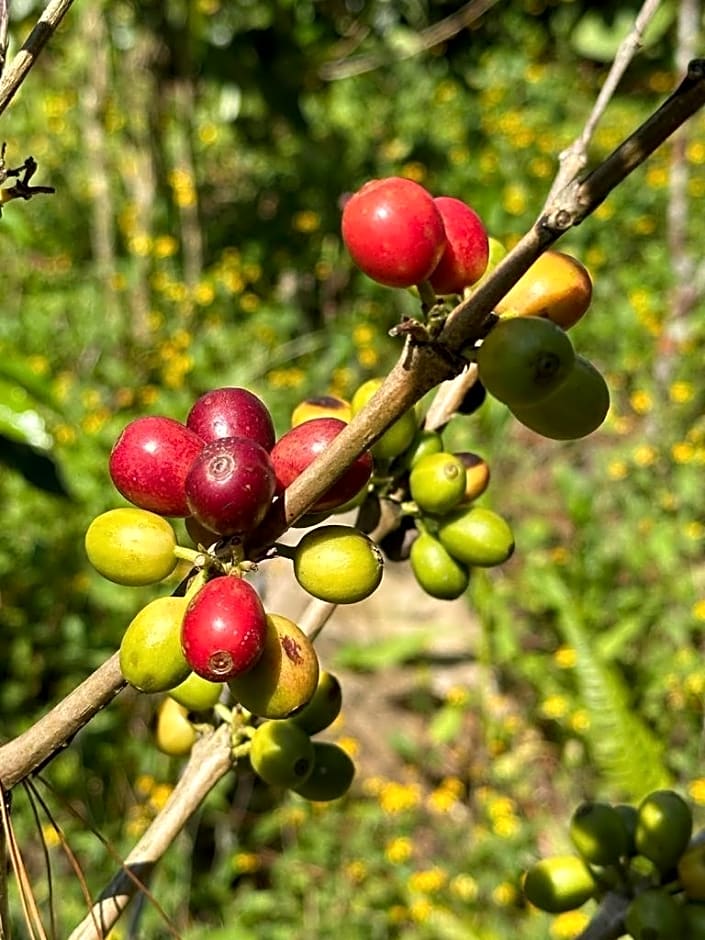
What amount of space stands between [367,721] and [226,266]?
7.42ft

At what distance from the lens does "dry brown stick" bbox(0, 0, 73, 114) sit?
0.68 meters

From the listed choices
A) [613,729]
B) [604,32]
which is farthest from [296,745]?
[604,32]

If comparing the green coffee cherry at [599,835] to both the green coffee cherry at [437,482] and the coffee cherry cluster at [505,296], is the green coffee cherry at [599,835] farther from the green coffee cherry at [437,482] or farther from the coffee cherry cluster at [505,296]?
the coffee cherry cluster at [505,296]

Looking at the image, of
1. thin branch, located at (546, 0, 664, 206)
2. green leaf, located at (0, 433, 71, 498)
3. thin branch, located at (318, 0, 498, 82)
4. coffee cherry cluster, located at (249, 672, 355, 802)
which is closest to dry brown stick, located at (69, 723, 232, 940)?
coffee cherry cluster, located at (249, 672, 355, 802)

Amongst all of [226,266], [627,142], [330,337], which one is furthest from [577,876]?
[226,266]

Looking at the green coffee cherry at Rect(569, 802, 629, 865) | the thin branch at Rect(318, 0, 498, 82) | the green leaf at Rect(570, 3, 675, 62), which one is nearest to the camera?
the green coffee cherry at Rect(569, 802, 629, 865)

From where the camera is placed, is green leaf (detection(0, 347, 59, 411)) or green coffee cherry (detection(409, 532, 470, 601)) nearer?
green coffee cherry (detection(409, 532, 470, 601))

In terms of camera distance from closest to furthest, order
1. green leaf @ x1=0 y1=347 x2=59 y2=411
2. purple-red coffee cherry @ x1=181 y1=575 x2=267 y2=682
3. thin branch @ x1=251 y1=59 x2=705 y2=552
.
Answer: thin branch @ x1=251 y1=59 x2=705 y2=552, purple-red coffee cherry @ x1=181 y1=575 x2=267 y2=682, green leaf @ x1=0 y1=347 x2=59 y2=411

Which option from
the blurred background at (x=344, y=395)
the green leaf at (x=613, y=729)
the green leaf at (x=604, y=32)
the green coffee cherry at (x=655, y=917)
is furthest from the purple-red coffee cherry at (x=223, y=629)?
the green leaf at (x=604, y=32)

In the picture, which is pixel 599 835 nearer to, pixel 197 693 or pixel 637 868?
pixel 637 868

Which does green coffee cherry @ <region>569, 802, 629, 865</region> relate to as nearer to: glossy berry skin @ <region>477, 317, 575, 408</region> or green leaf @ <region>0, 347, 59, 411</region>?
glossy berry skin @ <region>477, 317, 575, 408</region>

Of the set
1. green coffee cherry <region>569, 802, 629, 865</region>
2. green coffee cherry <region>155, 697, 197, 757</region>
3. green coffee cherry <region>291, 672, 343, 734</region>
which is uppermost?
green coffee cherry <region>291, 672, 343, 734</region>

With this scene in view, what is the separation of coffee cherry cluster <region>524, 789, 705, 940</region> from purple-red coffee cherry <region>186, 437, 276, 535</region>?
521 millimetres

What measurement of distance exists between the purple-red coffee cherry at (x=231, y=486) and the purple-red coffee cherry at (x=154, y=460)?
0.03 meters
